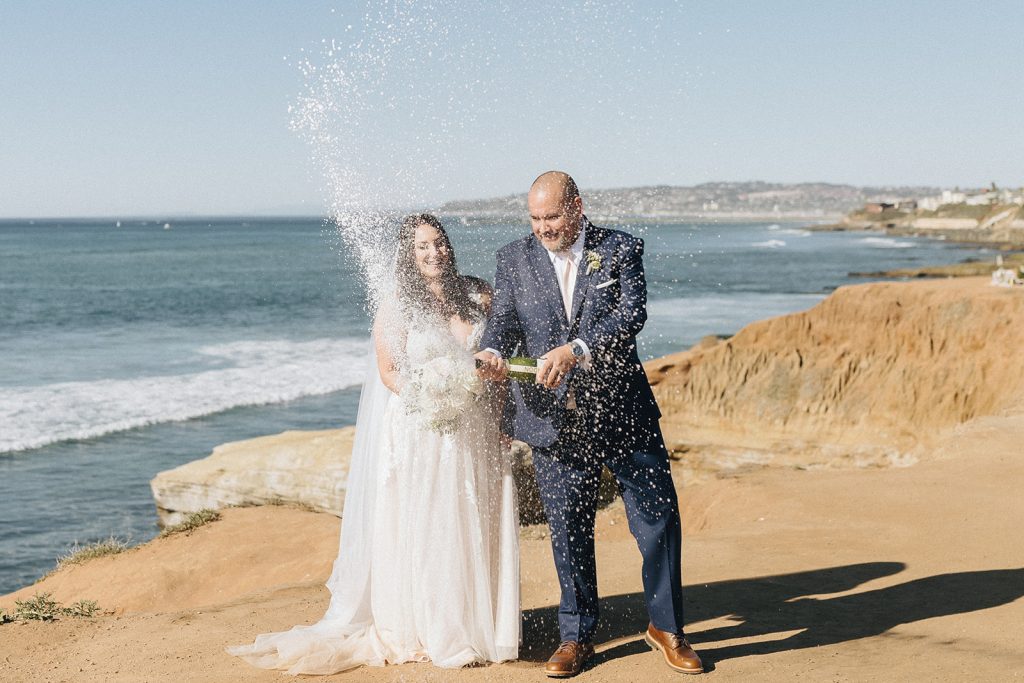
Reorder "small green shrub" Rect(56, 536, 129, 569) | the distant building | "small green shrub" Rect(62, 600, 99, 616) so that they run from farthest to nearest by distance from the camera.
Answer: the distant building
"small green shrub" Rect(56, 536, 129, 569)
"small green shrub" Rect(62, 600, 99, 616)

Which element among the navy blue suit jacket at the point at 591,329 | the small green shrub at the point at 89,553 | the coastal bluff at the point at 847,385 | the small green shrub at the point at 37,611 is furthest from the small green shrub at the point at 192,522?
the navy blue suit jacket at the point at 591,329

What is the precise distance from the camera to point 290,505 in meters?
10.6

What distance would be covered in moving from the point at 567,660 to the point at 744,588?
208 centimetres

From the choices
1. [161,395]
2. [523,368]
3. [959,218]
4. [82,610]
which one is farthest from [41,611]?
[959,218]

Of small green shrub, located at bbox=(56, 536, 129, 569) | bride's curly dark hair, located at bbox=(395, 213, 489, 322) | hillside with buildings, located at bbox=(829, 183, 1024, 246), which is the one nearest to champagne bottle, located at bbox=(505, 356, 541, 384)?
bride's curly dark hair, located at bbox=(395, 213, 489, 322)

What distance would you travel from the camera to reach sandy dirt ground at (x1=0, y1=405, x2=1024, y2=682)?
187 inches

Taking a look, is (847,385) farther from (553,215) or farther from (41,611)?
(41,611)

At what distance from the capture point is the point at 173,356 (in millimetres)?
28531

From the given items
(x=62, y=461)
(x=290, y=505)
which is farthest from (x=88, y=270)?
(x=290, y=505)

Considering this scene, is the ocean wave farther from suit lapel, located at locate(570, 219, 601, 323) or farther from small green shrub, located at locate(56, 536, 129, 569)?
suit lapel, located at locate(570, 219, 601, 323)

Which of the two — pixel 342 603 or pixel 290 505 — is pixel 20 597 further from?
pixel 342 603

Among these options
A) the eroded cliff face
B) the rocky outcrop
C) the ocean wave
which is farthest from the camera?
the ocean wave

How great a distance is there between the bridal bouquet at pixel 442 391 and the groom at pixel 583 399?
0.64 ft

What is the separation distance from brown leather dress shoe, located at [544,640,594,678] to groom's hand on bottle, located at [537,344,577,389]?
1365mm
